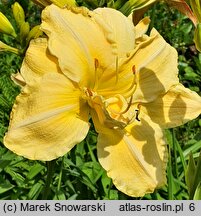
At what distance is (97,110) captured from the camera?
906 mm

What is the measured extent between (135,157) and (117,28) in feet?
0.77

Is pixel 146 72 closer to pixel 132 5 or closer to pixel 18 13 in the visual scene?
pixel 132 5

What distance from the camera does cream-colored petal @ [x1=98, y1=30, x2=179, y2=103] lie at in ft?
3.01

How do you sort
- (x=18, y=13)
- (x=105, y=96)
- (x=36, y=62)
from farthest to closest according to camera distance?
(x=18, y=13)
(x=105, y=96)
(x=36, y=62)

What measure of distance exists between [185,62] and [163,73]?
158 cm

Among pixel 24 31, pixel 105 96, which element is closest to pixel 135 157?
pixel 105 96

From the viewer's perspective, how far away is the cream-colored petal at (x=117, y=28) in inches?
34.5

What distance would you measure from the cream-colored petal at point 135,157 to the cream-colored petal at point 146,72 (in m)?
0.06

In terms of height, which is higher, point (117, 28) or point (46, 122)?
point (117, 28)

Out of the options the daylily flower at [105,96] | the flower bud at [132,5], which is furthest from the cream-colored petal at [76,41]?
the flower bud at [132,5]

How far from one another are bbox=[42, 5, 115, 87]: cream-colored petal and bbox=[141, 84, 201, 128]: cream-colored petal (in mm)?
125

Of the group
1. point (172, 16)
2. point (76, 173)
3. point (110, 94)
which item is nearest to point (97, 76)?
point (110, 94)

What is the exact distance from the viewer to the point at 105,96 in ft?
3.09

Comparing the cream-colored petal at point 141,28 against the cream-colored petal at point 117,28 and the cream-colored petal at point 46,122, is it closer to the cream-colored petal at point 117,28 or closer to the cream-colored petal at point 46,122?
the cream-colored petal at point 117,28
